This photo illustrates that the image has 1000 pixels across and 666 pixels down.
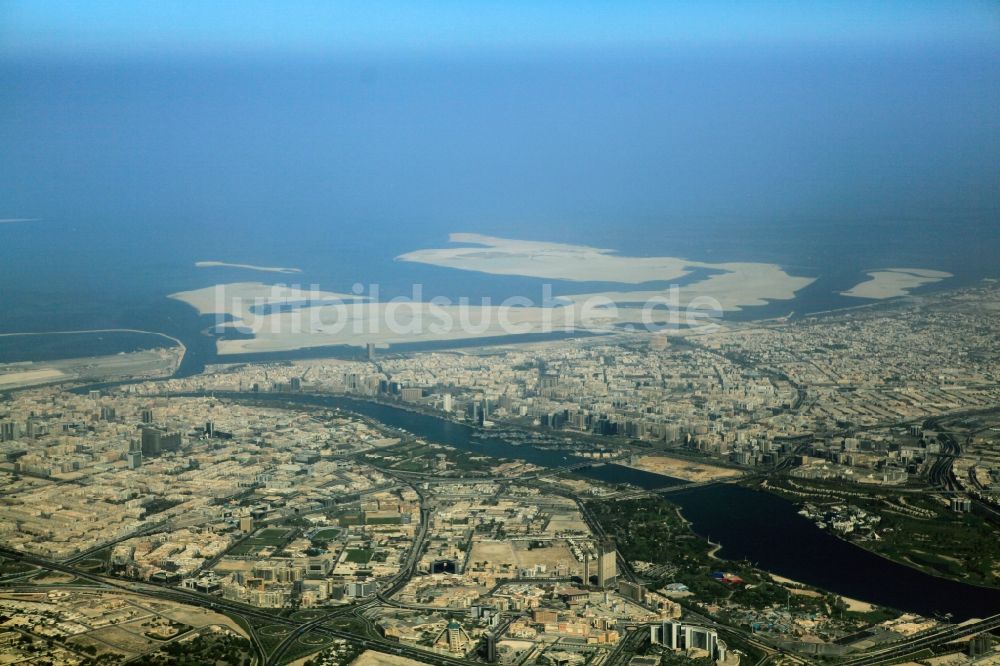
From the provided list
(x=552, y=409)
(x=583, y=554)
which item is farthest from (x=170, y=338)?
(x=583, y=554)

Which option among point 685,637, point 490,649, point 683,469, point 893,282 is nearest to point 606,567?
point 685,637

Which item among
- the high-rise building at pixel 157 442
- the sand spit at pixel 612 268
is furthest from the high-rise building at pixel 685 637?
the sand spit at pixel 612 268

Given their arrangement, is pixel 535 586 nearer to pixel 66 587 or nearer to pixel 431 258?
pixel 66 587

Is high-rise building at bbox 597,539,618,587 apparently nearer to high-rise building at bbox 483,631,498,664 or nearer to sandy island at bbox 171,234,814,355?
high-rise building at bbox 483,631,498,664

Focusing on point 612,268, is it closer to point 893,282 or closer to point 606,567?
point 893,282

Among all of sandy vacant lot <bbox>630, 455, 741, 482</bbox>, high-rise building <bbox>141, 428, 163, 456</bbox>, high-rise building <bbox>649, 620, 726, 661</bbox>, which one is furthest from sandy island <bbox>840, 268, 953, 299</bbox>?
high-rise building <bbox>649, 620, 726, 661</bbox>

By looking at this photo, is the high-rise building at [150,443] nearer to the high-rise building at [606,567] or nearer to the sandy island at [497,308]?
the sandy island at [497,308]
